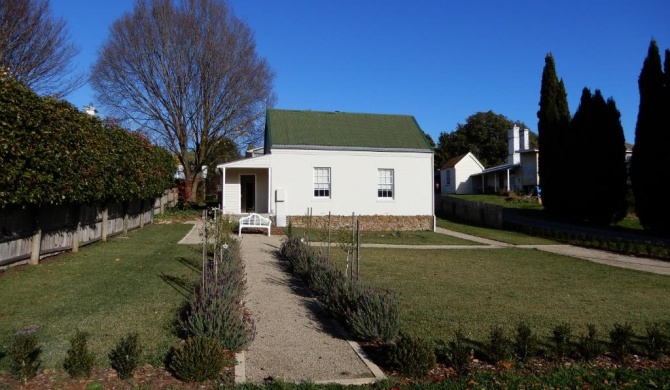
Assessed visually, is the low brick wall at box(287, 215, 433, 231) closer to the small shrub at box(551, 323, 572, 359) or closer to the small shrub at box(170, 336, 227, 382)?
the small shrub at box(551, 323, 572, 359)

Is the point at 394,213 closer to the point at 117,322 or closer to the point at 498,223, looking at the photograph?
the point at 498,223

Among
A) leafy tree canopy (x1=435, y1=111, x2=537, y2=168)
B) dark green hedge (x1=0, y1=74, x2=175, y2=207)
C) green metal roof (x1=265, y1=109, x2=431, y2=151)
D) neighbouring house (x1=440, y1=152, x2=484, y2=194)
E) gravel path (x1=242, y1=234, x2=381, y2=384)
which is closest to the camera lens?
gravel path (x1=242, y1=234, x2=381, y2=384)

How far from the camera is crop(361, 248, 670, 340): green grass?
7680mm

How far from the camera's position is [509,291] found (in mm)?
10203

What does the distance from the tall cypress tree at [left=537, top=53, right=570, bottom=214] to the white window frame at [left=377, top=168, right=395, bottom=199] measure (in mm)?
12038

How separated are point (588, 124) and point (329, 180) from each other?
15.6 metres

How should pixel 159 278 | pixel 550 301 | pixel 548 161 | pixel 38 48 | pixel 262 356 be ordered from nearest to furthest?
1. pixel 262 356
2. pixel 550 301
3. pixel 159 278
4. pixel 38 48
5. pixel 548 161

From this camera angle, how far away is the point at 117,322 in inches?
266

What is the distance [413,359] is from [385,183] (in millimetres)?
21341

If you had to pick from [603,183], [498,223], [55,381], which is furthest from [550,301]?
[603,183]

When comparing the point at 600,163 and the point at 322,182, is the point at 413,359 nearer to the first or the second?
the point at 322,182

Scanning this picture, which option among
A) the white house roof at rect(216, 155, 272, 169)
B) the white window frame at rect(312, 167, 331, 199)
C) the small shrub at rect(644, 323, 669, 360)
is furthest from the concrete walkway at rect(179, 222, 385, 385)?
the white window frame at rect(312, 167, 331, 199)

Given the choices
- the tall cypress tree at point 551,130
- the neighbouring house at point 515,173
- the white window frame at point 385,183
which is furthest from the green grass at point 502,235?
the neighbouring house at point 515,173

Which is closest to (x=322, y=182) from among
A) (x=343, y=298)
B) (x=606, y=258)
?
(x=606, y=258)
